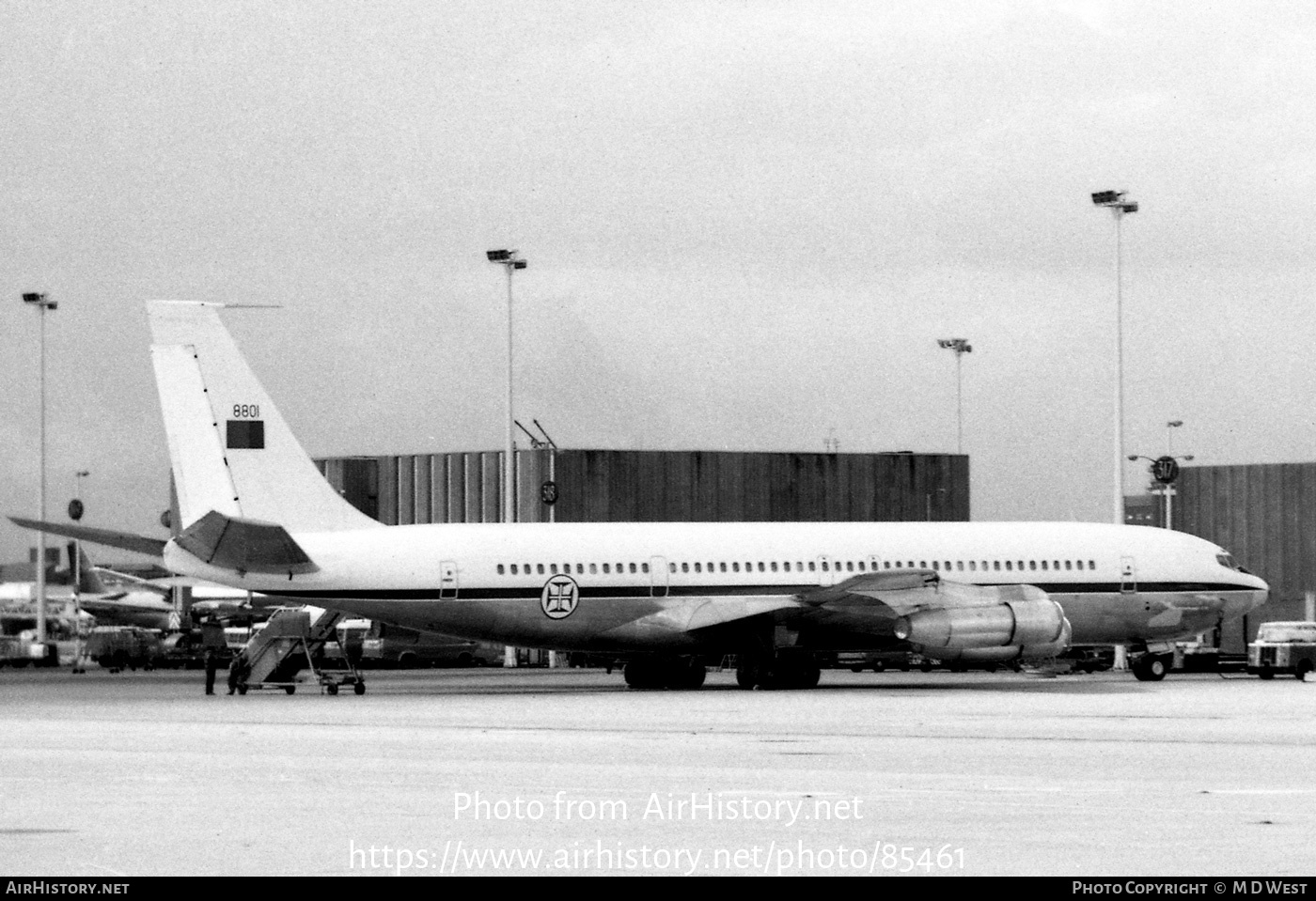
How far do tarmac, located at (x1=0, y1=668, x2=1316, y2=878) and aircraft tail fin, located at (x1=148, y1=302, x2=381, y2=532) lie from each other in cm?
725

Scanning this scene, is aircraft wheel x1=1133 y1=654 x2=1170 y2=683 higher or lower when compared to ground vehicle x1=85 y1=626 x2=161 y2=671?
higher

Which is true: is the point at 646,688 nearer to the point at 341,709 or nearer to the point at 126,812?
the point at 341,709

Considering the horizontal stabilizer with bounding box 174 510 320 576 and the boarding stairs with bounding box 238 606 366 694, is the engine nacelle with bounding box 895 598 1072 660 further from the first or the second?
the horizontal stabilizer with bounding box 174 510 320 576

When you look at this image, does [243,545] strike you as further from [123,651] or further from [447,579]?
[123,651]

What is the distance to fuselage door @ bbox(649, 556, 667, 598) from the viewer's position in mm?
50625

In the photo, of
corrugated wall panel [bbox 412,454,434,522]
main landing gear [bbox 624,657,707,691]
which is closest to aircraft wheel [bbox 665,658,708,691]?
main landing gear [bbox 624,657,707,691]

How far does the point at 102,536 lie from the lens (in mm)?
45375

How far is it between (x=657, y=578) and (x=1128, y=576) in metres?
13.0

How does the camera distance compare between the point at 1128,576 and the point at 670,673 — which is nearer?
the point at 670,673

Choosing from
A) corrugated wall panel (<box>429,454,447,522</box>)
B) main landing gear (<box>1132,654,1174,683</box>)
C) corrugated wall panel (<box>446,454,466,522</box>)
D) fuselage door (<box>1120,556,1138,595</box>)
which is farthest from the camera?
corrugated wall panel (<box>429,454,447,522</box>)

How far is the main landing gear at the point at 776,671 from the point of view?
5109 centimetres

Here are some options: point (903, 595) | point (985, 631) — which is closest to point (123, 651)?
point (903, 595)

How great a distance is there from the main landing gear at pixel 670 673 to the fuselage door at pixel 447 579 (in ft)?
20.8

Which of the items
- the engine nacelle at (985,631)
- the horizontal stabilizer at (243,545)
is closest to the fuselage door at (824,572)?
the engine nacelle at (985,631)
